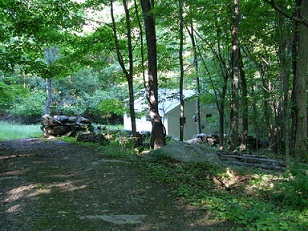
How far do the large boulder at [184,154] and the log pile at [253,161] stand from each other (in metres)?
1.00

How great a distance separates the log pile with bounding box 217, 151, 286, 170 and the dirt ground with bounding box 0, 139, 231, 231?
324cm

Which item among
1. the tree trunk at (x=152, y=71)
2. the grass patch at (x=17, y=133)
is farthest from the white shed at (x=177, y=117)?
the tree trunk at (x=152, y=71)

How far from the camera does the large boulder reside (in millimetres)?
7414

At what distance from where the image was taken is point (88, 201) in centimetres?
460

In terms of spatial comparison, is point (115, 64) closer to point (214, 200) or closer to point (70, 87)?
point (70, 87)

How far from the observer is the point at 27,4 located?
33.5ft

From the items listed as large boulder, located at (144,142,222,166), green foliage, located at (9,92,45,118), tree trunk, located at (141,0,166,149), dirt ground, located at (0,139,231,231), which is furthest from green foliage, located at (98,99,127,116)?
green foliage, located at (9,92,45,118)

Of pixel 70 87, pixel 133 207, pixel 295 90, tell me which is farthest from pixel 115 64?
pixel 133 207

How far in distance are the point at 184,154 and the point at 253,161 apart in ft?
7.23

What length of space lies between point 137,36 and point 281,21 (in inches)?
277

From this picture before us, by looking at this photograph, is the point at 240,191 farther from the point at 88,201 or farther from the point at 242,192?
the point at 88,201

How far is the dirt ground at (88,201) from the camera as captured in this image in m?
3.78

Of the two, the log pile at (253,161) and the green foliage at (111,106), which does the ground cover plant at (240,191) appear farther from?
the green foliage at (111,106)

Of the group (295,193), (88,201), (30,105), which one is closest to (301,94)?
Answer: (295,193)
